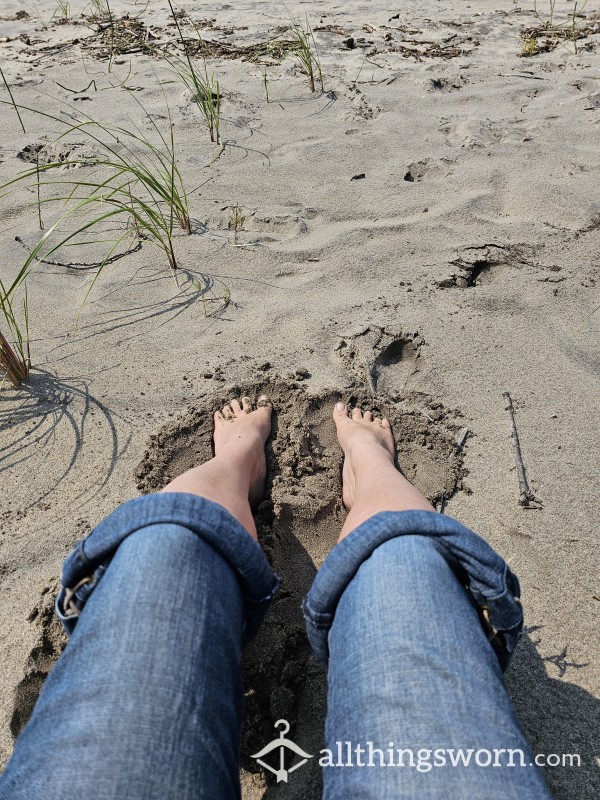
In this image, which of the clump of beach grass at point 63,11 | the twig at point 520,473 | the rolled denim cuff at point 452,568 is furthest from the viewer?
the clump of beach grass at point 63,11

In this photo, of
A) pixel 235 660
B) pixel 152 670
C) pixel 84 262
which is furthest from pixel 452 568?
pixel 84 262

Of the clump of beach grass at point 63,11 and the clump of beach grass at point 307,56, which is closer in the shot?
the clump of beach grass at point 307,56

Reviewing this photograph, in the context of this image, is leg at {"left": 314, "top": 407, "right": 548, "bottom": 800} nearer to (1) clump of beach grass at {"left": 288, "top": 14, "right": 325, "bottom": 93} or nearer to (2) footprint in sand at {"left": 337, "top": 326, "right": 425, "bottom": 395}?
(2) footprint in sand at {"left": 337, "top": 326, "right": 425, "bottom": 395}

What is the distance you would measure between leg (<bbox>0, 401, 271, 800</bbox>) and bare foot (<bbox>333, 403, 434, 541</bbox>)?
338 mm

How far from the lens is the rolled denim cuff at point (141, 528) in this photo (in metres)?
1.07

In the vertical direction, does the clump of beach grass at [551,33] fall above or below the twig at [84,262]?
above

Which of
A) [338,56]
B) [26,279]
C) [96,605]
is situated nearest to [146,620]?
[96,605]

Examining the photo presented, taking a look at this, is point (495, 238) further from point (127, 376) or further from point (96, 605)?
point (96, 605)

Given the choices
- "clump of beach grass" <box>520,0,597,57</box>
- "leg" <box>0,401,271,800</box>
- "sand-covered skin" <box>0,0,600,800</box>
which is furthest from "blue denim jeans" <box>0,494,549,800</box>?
"clump of beach grass" <box>520,0,597,57</box>

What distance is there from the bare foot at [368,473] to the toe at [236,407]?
29cm

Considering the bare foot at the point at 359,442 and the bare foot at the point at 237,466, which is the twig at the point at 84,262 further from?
the bare foot at the point at 359,442

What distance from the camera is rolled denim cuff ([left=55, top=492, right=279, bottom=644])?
3.52ft

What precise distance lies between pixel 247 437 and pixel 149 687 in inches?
35.0

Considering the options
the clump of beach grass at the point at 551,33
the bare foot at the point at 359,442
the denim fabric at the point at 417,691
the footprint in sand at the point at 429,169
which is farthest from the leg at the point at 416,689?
the clump of beach grass at the point at 551,33
